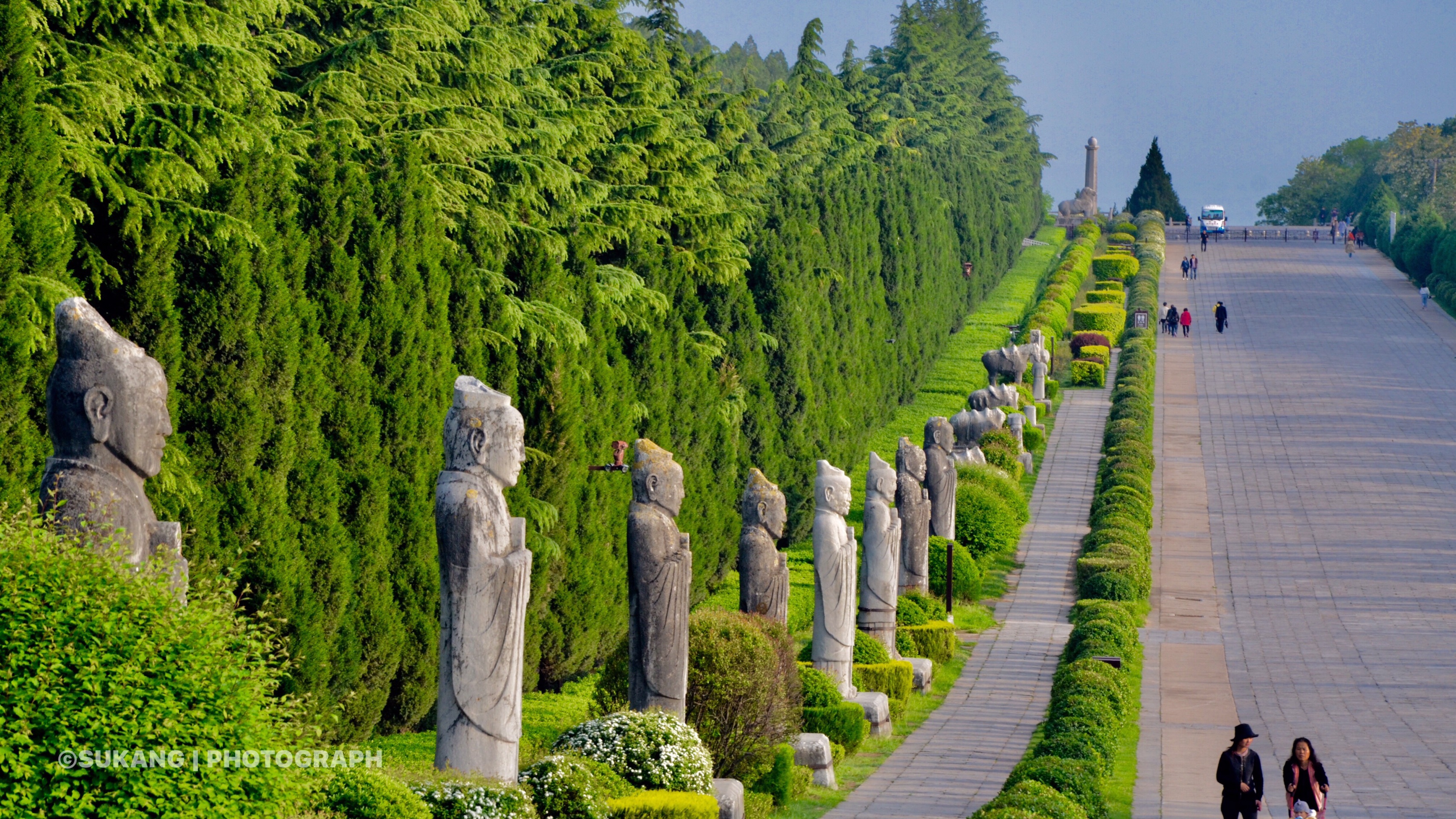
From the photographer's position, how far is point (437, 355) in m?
17.4

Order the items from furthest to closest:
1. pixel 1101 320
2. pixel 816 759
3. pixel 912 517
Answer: pixel 1101 320
pixel 912 517
pixel 816 759

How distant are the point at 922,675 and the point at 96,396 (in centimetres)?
1494

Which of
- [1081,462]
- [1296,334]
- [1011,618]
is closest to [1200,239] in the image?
[1296,334]

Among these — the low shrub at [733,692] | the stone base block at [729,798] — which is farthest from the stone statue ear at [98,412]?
the low shrub at [733,692]

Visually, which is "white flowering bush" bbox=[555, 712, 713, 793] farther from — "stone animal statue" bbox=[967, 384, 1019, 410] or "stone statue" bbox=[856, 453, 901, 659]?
"stone animal statue" bbox=[967, 384, 1019, 410]

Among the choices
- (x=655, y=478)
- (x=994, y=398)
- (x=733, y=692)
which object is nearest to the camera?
(x=655, y=478)

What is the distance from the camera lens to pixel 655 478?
14133 millimetres

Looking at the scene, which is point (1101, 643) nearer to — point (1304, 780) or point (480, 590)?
point (1304, 780)

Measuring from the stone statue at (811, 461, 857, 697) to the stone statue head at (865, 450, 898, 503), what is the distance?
6.84 feet

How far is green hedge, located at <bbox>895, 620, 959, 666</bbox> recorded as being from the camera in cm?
2375

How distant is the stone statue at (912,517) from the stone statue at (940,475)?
2655 mm

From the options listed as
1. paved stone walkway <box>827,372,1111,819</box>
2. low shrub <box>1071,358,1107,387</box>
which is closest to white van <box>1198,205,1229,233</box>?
low shrub <box>1071,358,1107,387</box>

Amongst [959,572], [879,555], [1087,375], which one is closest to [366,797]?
[879,555]

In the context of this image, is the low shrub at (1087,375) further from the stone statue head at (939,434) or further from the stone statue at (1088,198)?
the stone statue at (1088,198)
